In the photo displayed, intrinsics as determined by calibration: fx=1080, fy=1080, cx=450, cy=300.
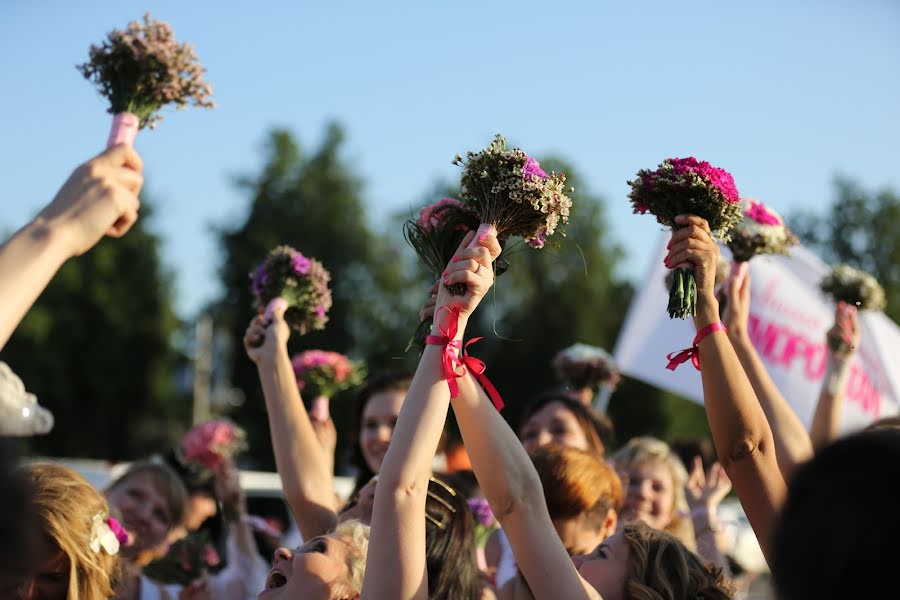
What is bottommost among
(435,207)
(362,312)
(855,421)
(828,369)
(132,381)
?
(132,381)

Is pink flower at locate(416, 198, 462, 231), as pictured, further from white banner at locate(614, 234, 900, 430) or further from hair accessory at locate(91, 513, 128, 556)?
white banner at locate(614, 234, 900, 430)

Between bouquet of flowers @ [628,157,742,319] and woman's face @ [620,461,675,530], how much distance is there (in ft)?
9.66

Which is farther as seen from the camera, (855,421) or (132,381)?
(132,381)

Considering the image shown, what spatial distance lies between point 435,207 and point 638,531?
4.40 ft

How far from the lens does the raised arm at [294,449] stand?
15.0 ft

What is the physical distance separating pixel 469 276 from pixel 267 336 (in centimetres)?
195

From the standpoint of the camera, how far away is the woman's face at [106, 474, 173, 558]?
6.16 metres

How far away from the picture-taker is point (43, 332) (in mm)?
49062

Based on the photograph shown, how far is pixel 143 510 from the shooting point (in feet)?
20.4

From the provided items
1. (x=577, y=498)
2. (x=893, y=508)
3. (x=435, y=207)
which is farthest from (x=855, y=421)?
(x=893, y=508)

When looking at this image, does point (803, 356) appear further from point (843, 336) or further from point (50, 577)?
point (50, 577)

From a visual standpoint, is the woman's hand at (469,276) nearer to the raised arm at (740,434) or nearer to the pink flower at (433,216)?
the pink flower at (433,216)

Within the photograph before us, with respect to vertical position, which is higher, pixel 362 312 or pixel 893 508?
pixel 893 508

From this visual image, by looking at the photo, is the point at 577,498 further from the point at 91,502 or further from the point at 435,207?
the point at 91,502
